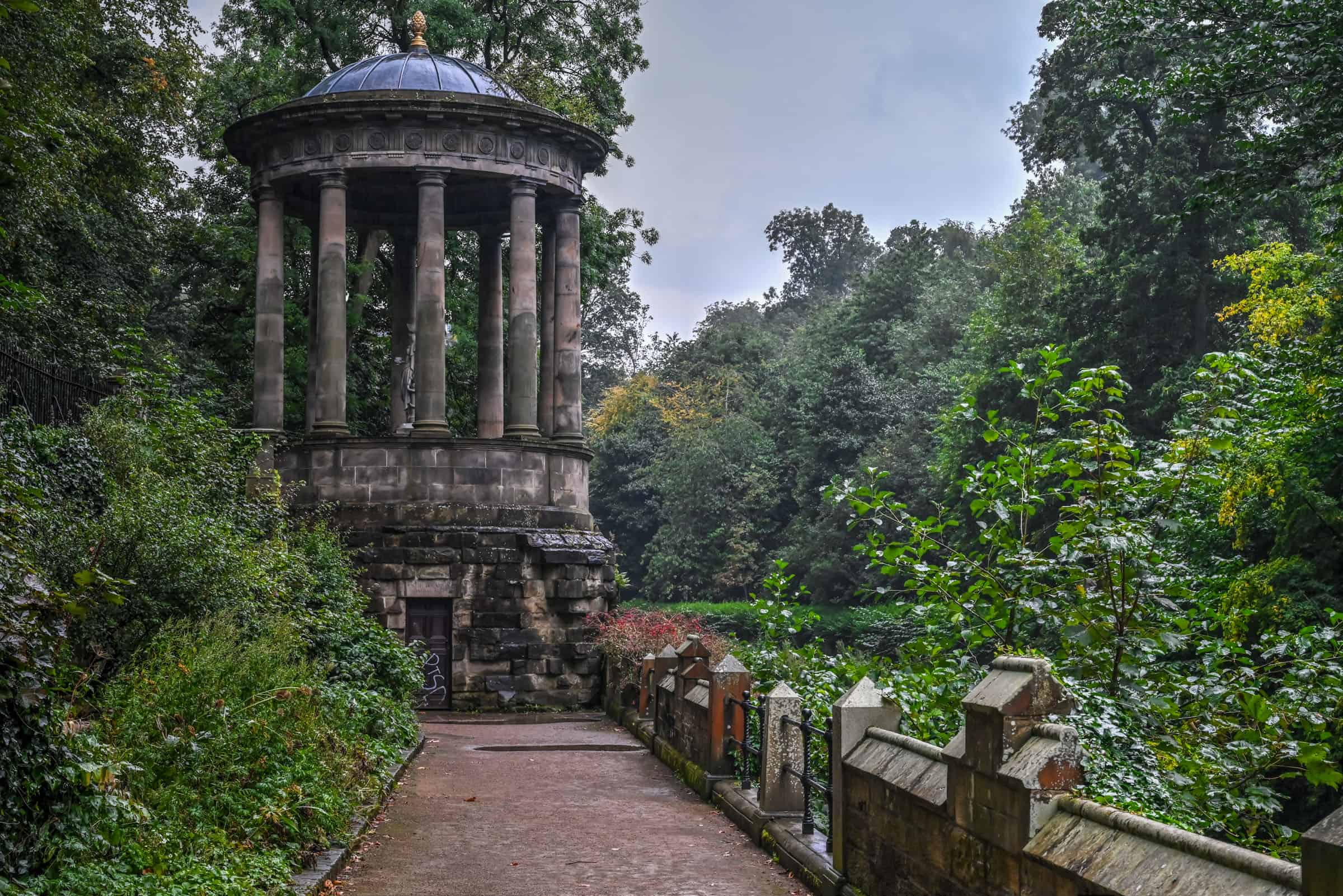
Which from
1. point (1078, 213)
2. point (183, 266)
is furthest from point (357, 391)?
point (1078, 213)

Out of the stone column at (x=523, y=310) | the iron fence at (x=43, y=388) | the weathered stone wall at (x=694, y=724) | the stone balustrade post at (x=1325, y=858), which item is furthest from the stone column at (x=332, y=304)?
the stone balustrade post at (x=1325, y=858)

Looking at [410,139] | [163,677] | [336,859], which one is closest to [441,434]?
[410,139]

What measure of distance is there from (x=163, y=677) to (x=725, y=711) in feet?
18.9

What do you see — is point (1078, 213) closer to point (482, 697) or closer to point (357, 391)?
point (357, 391)

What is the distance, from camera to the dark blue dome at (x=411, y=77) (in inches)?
1001

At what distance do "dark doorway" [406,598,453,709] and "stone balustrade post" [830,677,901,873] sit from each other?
50.6ft

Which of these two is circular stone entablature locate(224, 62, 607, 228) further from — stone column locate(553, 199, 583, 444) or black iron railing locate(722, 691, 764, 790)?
black iron railing locate(722, 691, 764, 790)

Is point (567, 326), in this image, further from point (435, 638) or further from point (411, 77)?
point (435, 638)

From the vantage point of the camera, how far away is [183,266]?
3222 centimetres

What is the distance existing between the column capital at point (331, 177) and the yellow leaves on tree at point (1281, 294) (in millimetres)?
16048

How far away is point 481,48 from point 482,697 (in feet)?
55.5

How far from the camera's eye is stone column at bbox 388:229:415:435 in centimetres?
2828

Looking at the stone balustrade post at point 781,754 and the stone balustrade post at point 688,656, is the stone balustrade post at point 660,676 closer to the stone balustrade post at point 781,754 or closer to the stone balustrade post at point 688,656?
the stone balustrade post at point 688,656

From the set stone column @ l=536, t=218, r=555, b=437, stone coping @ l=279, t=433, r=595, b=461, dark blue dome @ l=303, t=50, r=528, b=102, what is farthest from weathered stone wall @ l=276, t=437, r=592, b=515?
dark blue dome @ l=303, t=50, r=528, b=102
